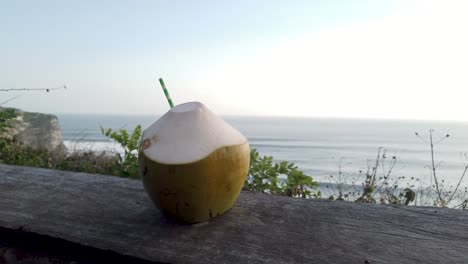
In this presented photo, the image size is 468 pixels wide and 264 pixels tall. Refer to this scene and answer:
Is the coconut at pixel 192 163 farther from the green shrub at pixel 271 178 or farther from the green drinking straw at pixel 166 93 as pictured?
the green shrub at pixel 271 178

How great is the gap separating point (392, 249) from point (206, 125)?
561 mm

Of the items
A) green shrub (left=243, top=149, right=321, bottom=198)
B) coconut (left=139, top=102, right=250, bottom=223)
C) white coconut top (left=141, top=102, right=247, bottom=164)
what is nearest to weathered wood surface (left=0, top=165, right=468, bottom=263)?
coconut (left=139, top=102, right=250, bottom=223)

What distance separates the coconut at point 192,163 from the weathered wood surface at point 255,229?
0.22 ft

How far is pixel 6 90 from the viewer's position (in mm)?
2969

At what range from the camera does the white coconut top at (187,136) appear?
1.06 m

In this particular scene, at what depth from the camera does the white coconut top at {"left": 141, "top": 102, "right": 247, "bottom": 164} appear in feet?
3.46

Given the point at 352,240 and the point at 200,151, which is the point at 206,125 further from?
the point at 352,240

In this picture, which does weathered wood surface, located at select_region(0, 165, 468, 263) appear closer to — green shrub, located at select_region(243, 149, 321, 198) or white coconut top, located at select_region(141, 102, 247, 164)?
white coconut top, located at select_region(141, 102, 247, 164)

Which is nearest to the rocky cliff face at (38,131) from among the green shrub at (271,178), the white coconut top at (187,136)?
the green shrub at (271,178)

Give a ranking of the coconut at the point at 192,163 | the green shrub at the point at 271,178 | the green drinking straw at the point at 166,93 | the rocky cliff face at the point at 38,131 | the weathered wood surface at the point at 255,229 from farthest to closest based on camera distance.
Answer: the rocky cliff face at the point at 38,131 → the green shrub at the point at 271,178 → the green drinking straw at the point at 166,93 → the coconut at the point at 192,163 → the weathered wood surface at the point at 255,229

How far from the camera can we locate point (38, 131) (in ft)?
23.1

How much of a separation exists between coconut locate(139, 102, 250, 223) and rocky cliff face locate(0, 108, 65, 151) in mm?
6111

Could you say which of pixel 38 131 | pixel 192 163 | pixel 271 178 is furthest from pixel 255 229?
pixel 38 131

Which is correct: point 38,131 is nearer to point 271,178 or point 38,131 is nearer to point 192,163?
point 271,178
